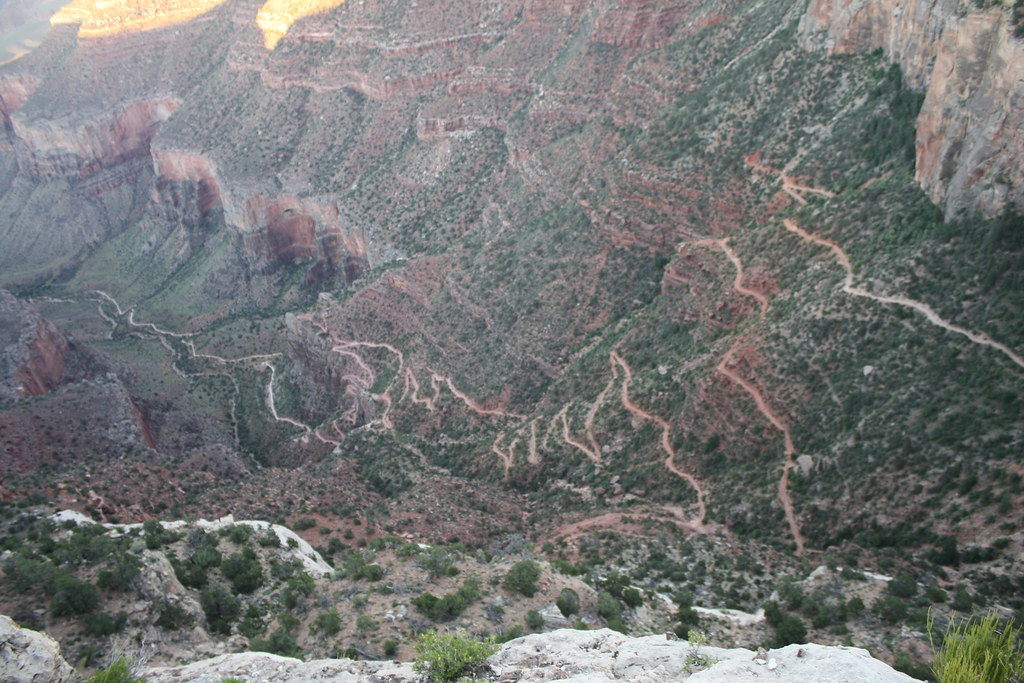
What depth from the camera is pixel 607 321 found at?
44500 millimetres

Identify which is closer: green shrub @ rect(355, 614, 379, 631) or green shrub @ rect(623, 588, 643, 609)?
green shrub @ rect(355, 614, 379, 631)

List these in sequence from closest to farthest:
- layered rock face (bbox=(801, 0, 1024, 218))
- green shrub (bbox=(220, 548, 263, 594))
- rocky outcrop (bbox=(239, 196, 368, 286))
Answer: green shrub (bbox=(220, 548, 263, 594)) → layered rock face (bbox=(801, 0, 1024, 218)) → rocky outcrop (bbox=(239, 196, 368, 286))

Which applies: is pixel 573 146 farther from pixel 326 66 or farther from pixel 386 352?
pixel 326 66

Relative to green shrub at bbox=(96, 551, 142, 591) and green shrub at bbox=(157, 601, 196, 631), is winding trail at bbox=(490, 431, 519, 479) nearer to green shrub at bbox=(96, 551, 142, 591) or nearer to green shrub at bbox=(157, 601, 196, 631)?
green shrub at bbox=(157, 601, 196, 631)

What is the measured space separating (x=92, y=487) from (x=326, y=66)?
59770mm

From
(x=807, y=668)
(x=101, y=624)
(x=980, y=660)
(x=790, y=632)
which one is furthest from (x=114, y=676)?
(x=790, y=632)

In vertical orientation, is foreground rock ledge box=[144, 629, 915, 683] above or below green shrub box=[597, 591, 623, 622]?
above

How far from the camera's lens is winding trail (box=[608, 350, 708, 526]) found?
32.2 meters

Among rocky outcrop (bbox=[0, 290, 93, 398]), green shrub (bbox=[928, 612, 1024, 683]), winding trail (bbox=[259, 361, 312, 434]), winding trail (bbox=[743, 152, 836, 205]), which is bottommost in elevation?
winding trail (bbox=[259, 361, 312, 434])

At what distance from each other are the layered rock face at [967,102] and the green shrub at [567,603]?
68.6ft

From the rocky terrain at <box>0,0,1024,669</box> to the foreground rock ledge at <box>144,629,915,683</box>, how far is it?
196 inches

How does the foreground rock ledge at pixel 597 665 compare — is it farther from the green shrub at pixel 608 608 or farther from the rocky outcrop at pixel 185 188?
the rocky outcrop at pixel 185 188

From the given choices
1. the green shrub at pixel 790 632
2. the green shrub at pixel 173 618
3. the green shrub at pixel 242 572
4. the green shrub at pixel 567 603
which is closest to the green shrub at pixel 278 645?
the green shrub at pixel 173 618

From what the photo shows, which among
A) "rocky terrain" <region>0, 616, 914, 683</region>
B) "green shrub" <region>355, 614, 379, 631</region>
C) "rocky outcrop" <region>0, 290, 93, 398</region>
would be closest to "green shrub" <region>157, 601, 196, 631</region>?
"rocky terrain" <region>0, 616, 914, 683</region>
